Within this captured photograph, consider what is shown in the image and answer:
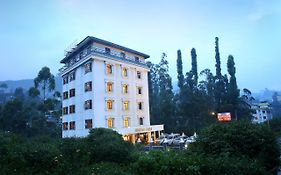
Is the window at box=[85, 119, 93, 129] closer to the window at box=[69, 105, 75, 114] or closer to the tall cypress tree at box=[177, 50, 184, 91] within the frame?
the window at box=[69, 105, 75, 114]

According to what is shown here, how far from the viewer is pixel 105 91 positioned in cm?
4062

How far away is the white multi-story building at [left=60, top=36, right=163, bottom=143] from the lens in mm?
39875

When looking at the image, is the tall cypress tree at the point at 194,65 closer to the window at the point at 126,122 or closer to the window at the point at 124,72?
the window at the point at 124,72

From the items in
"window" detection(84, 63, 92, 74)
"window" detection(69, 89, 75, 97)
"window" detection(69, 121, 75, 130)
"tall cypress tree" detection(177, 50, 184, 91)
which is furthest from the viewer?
"tall cypress tree" detection(177, 50, 184, 91)

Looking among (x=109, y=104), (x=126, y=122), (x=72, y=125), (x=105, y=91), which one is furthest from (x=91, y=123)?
(x=72, y=125)

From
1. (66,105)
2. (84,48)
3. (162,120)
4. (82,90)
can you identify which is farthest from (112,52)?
(162,120)

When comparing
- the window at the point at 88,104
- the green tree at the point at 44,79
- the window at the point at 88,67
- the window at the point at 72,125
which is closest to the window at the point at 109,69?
the window at the point at 88,67

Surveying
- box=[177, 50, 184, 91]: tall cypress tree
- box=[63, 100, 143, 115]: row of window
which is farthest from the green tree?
box=[177, 50, 184, 91]: tall cypress tree

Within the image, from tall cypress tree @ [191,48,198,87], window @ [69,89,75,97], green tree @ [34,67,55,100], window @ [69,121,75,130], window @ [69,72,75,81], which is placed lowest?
window @ [69,121,75,130]

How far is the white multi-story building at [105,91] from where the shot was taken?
39.9m

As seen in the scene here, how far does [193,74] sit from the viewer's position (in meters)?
69.6

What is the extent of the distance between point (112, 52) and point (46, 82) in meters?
26.8

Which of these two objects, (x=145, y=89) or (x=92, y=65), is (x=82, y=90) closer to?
(x=92, y=65)

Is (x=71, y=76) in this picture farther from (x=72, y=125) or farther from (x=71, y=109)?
(x=72, y=125)
